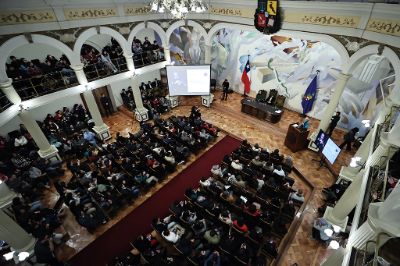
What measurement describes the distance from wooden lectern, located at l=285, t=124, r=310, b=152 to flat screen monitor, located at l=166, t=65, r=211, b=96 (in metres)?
5.07

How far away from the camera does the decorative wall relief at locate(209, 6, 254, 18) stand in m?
9.76

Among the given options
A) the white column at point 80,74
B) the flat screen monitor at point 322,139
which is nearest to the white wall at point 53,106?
the white column at point 80,74

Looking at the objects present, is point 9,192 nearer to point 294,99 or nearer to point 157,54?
point 157,54

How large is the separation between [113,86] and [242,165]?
31.0ft

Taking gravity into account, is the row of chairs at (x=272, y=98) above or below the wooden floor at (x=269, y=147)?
above

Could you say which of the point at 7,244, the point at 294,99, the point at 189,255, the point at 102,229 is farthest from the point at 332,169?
the point at 7,244

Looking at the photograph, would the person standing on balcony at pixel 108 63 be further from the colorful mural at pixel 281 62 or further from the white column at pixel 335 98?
the white column at pixel 335 98

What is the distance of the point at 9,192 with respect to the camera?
579 centimetres

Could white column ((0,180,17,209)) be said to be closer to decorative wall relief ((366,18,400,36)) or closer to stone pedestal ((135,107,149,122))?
stone pedestal ((135,107,149,122))

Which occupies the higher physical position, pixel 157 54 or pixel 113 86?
pixel 157 54

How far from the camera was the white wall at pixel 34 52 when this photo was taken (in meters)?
10.2

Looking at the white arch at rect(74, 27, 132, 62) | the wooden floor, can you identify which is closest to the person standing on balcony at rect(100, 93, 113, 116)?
the wooden floor

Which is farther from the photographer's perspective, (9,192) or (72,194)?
(72,194)

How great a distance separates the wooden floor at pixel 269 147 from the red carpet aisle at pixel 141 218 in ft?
0.75
